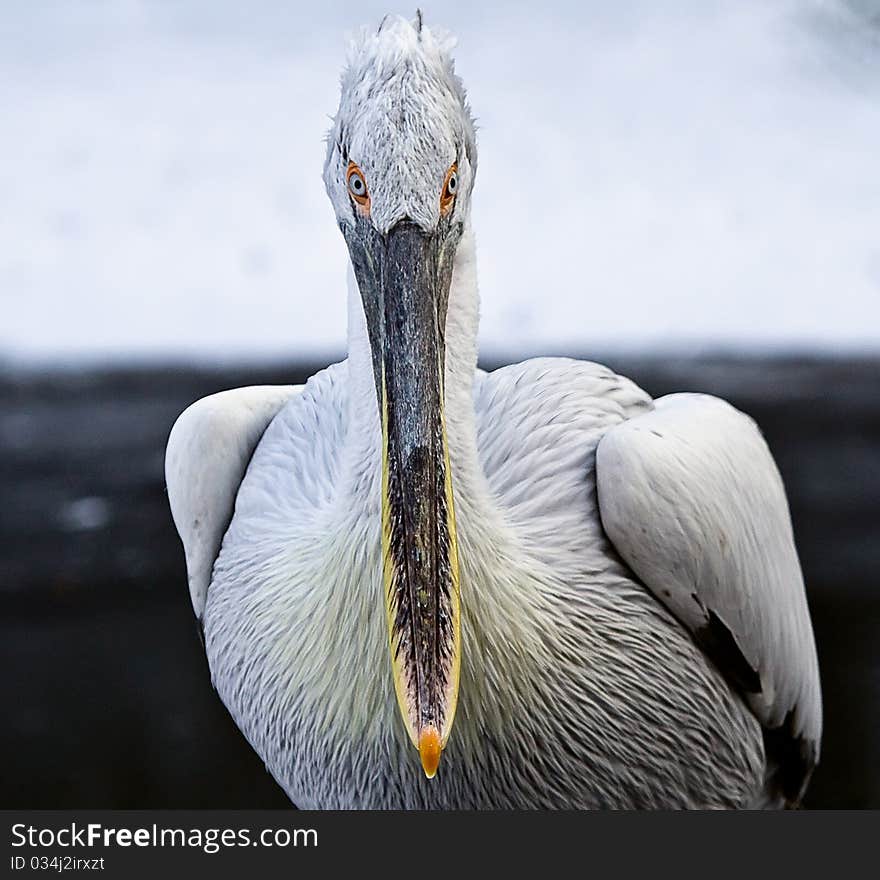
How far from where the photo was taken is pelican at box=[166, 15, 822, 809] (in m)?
1.27

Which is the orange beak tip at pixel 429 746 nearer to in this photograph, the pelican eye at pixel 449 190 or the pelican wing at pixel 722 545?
the pelican wing at pixel 722 545

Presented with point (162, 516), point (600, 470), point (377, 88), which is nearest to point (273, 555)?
point (600, 470)

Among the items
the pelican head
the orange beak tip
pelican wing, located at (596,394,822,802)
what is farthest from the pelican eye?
the orange beak tip

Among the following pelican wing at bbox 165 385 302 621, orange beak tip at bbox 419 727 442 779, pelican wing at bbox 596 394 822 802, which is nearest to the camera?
orange beak tip at bbox 419 727 442 779

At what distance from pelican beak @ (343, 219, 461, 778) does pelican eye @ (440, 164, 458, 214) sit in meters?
0.02

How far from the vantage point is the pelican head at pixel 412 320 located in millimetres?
1248

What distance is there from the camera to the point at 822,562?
2553mm

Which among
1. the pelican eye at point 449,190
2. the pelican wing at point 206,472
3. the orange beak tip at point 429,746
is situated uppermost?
the pelican eye at point 449,190

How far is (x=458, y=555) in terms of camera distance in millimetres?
1338

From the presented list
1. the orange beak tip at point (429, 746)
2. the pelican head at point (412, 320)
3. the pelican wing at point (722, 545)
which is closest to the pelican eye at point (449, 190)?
the pelican head at point (412, 320)

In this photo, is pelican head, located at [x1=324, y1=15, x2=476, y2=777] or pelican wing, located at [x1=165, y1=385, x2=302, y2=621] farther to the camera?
pelican wing, located at [x1=165, y1=385, x2=302, y2=621]

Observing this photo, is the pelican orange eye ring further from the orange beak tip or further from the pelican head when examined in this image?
the orange beak tip

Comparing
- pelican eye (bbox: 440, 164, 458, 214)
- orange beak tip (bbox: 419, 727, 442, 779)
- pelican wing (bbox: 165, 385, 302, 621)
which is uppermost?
pelican eye (bbox: 440, 164, 458, 214)

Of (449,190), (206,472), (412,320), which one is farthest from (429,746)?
(206,472)
